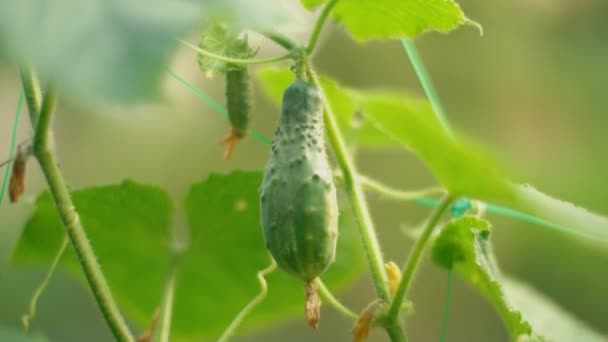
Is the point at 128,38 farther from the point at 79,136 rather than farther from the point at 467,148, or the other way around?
the point at 79,136

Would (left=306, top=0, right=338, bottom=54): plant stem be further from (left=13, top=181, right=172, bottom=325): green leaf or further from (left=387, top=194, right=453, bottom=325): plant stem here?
(left=13, top=181, right=172, bottom=325): green leaf

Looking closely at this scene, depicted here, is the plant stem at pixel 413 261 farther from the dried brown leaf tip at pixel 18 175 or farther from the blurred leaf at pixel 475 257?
the dried brown leaf tip at pixel 18 175

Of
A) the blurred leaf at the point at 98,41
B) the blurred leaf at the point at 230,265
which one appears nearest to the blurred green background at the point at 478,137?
the blurred leaf at the point at 230,265

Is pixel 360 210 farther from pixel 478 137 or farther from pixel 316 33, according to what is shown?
pixel 478 137

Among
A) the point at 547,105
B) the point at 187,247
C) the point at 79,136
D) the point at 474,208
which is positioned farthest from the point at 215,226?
the point at 547,105

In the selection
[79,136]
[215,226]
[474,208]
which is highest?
[474,208]

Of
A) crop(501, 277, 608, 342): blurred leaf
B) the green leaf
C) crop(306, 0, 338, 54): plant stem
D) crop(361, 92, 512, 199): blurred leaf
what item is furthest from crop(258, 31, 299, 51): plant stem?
crop(501, 277, 608, 342): blurred leaf
